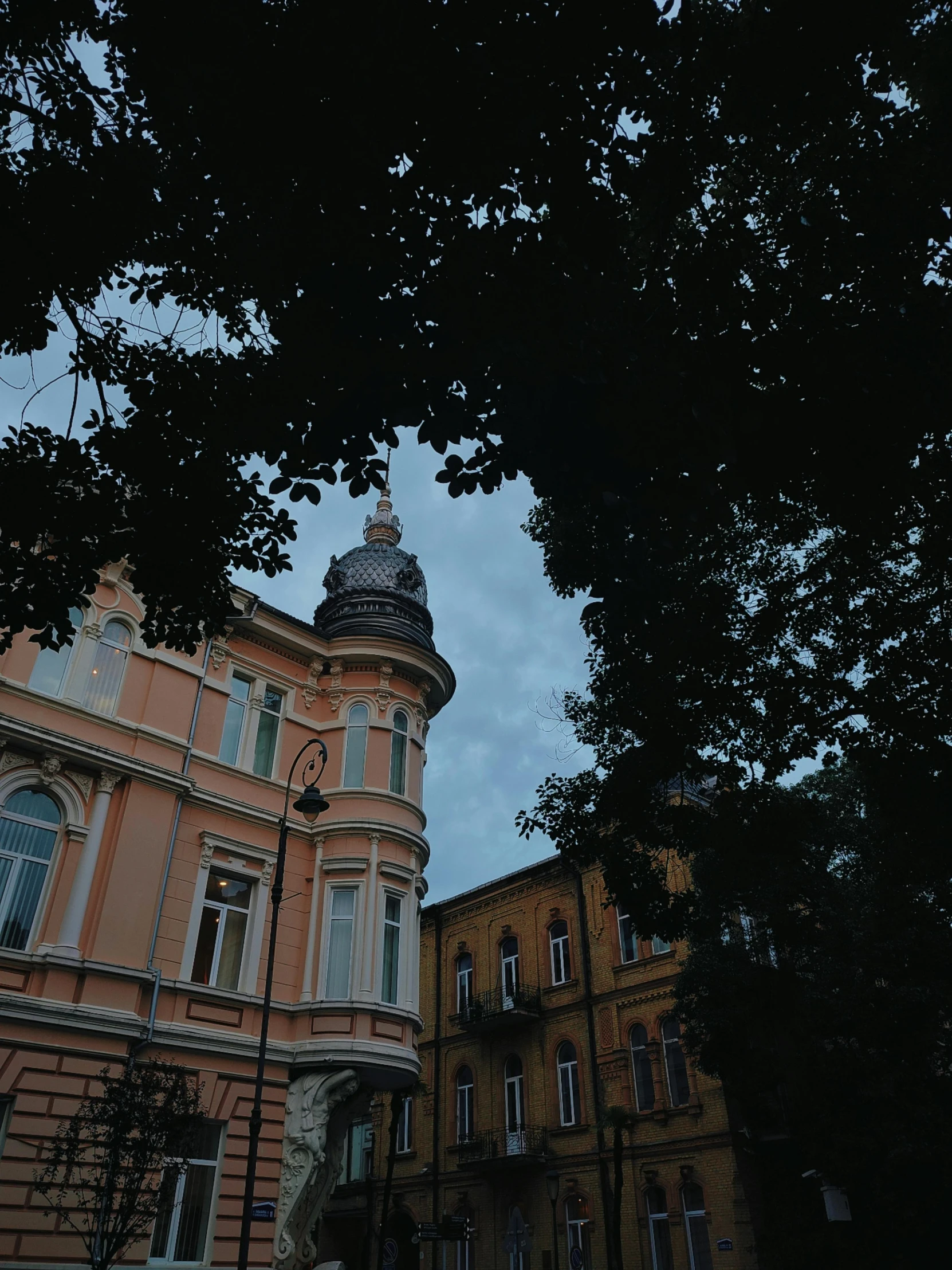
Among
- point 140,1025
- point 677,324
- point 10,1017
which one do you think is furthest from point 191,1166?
point 677,324

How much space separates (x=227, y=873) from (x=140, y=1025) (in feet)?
11.4

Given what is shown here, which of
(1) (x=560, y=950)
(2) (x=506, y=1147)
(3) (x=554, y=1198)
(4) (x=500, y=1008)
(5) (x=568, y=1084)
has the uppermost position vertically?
(1) (x=560, y=950)

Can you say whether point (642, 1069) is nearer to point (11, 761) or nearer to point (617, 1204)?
point (617, 1204)

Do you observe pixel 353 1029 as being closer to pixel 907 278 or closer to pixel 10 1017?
pixel 10 1017

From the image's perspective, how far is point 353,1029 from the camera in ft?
56.1

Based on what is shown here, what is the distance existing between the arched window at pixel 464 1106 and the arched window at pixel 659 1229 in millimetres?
7261

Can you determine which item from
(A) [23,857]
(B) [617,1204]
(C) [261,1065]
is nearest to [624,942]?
(B) [617,1204]

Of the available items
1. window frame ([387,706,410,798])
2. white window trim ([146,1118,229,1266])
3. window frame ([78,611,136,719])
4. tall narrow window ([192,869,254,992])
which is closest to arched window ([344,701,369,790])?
window frame ([387,706,410,798])

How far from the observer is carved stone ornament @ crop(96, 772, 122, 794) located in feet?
52.1

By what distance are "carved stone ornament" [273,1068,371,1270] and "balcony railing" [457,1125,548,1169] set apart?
13100 millimetres

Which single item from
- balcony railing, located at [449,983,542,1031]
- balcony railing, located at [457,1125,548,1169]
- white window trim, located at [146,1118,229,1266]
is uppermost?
balcony railing, located at [449,983,542,1031]

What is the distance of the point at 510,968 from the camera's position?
109 feet

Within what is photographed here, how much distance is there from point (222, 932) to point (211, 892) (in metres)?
0.76

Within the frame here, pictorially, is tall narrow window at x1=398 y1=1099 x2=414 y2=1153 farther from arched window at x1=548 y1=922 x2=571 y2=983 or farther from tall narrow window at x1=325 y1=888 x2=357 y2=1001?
tall narrow window at x1=325 y1=888 x2=357 y2=1001
